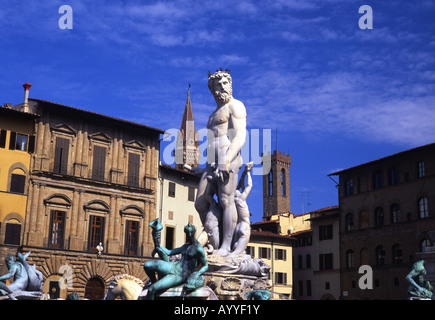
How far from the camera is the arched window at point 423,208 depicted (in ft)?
162

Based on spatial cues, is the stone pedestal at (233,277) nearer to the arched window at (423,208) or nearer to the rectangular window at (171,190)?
the rectangular window at (171,190)

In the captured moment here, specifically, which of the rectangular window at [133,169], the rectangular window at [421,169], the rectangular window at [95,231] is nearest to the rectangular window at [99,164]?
the rectangular window at [133,169]

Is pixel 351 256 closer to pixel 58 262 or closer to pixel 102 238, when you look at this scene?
pixel 102 238

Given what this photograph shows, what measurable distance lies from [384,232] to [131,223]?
23.4 metres

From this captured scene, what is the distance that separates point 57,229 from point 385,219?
2931cm

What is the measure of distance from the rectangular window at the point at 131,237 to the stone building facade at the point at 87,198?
0.03m

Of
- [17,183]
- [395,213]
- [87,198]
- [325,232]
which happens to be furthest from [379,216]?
[17,183]

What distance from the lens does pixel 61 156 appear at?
4238cm

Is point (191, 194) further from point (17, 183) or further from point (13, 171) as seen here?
point (13, 171)

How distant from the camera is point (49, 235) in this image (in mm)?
40188

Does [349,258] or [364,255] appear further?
[349,258]

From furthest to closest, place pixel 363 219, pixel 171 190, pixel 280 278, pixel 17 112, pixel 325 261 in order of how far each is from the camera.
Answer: pixel 325 261 < pixel 280 278 < pixel 363 219 < pixel 171 190 < pixel 17 112

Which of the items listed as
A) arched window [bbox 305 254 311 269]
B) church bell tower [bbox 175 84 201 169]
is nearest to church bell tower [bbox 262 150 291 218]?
church bell tower [bbox 175 84 201 169]

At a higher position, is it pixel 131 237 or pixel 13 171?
pixel 13 171
